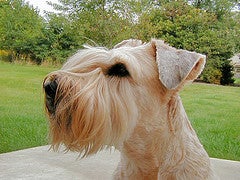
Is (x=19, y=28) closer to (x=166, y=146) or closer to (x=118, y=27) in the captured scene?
(x=118, y=27)

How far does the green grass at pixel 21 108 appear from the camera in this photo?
4.04 m

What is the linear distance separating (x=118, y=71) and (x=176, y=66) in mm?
220

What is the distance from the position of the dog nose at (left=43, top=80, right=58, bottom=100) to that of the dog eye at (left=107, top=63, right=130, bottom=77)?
0.71 feet

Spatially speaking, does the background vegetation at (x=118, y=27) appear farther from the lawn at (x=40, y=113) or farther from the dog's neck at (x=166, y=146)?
the dog's neck at (x=166, y=146)

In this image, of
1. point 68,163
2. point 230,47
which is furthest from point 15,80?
point 230,47

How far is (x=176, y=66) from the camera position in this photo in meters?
1.41

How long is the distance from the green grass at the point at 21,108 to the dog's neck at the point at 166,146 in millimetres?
1548

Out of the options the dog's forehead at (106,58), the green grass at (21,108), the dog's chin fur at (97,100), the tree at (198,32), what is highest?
the tree at (198,32)

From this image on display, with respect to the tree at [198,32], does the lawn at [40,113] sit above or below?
below

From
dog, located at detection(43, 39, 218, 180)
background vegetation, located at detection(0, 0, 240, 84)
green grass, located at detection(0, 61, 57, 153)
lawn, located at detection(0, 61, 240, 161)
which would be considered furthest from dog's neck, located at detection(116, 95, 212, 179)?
background vegetation, located at detection(0, 0, 240, 84)

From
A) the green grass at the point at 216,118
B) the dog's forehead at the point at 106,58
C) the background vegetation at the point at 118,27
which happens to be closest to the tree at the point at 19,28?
the background vegetation at the point at 118,27

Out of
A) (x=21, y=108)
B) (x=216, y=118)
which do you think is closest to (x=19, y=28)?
(x=21, y=108)

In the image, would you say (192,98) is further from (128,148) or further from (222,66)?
(128,148)

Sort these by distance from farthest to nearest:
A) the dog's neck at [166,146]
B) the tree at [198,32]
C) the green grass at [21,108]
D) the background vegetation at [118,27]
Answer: the tree at [198,32] < the background vegetation at [118,27] < the green grass at [21,108] < the dog's neck at [166,146]
